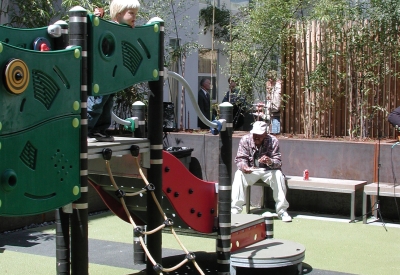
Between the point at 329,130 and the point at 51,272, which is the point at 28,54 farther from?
the point at 329,130

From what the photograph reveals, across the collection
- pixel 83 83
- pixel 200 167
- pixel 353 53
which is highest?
pixel 353 53

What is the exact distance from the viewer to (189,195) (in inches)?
231

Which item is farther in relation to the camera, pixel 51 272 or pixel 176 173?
pixel 51 272

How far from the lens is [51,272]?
21.2 feet

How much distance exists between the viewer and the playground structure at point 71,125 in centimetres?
358

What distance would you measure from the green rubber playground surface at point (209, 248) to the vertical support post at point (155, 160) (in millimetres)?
1458

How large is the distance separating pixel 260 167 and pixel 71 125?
545 centimetres

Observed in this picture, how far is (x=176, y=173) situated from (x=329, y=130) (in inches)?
223

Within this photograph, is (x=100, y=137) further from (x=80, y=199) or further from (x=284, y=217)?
(x=284, y=217)

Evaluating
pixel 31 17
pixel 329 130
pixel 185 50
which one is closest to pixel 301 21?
pixel 329 130

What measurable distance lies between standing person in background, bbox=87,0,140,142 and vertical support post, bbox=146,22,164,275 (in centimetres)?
32

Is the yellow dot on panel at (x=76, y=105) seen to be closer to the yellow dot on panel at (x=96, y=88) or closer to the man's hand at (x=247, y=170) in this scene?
the yellow dot on panel at (x=96, y=88)

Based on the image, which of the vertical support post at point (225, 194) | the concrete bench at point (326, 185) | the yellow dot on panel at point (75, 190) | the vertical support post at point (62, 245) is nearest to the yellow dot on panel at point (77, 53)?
the yellow dot on panel at point (75, 190)

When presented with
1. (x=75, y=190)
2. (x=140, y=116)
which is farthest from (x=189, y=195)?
(x=75, y=190)
